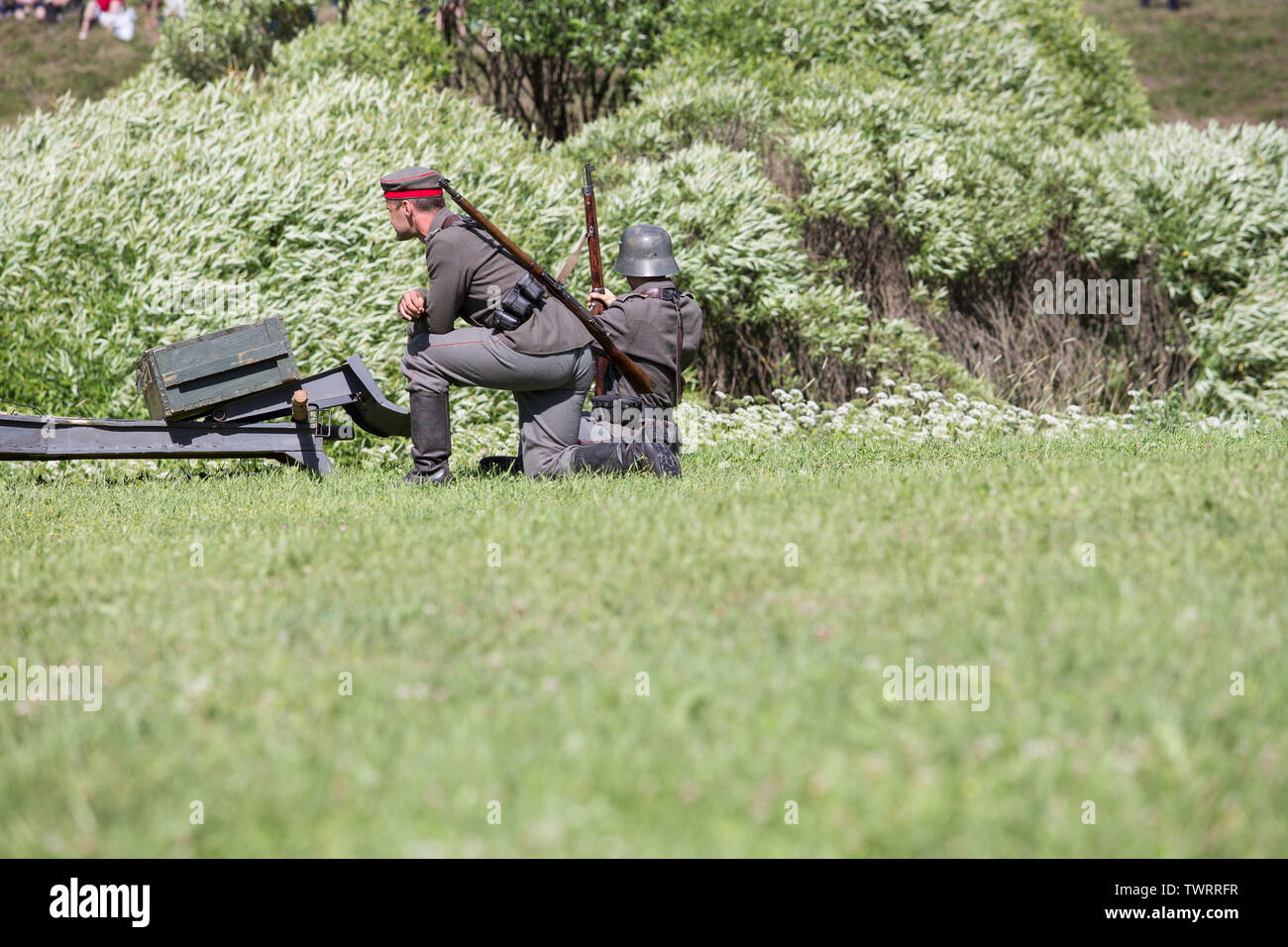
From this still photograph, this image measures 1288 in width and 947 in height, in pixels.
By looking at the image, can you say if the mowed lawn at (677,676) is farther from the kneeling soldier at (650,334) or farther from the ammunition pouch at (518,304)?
the kneeling soldier at (650,334)

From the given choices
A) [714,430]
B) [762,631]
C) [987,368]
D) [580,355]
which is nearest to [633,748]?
[762,631]

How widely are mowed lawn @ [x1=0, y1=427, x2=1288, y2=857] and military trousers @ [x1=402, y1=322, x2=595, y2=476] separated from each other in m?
1.55

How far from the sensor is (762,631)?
3.66 metres

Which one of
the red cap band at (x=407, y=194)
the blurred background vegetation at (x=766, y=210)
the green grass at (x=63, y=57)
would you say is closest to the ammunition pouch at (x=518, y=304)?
the red cap band at (x=407, y=194)

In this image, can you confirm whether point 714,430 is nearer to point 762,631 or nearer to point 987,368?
point 987,368

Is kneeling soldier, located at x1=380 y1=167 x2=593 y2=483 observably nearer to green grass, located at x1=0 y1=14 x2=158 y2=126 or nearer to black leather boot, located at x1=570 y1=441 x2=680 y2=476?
black leather boot, located at x1=570 y1=441 x2=680 y2=476

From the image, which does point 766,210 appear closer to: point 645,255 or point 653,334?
point 645,255

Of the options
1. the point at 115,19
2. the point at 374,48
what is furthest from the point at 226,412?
the point at 115,19

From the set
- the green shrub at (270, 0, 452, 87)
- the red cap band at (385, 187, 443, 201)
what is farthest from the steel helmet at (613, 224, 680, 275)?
the green shrub at (270, 0, 452, 87)

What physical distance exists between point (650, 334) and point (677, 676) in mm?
4618

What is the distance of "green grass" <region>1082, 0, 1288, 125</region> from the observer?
40250 millimetres

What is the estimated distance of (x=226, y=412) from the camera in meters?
7.50

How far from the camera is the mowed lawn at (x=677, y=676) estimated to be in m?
2.57
